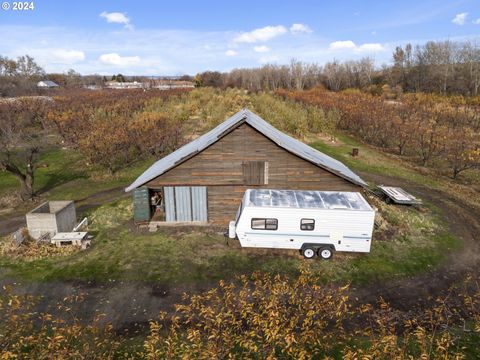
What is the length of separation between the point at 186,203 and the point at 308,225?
9.58 meters

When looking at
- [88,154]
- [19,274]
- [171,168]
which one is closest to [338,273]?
[171,168]

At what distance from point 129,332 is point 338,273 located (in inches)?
456

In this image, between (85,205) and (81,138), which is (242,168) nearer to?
(85,205)

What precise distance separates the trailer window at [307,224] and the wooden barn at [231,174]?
194 inches

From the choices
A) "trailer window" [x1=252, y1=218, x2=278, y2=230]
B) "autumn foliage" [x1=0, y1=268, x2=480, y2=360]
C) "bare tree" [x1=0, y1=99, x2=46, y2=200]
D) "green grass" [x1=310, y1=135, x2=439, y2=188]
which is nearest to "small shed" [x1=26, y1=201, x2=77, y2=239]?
"autumn foliage" [x1=0, y1=268, x2=480, y2=360]

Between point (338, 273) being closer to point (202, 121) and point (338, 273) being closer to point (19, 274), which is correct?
point (19, 274)

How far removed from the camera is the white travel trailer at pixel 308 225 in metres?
19.4

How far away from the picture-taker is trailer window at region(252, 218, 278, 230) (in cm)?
1966

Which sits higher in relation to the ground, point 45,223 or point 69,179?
point 45,223

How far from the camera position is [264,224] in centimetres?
1975

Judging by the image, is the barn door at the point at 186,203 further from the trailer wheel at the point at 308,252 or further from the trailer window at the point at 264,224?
the trailer wheel at the point at 308,252

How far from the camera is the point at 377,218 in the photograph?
2559cm

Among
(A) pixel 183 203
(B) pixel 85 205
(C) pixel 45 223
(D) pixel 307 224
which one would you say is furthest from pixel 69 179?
(D) pixel 307 224

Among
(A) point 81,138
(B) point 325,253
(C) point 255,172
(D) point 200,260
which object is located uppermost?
(A) point 81,138
